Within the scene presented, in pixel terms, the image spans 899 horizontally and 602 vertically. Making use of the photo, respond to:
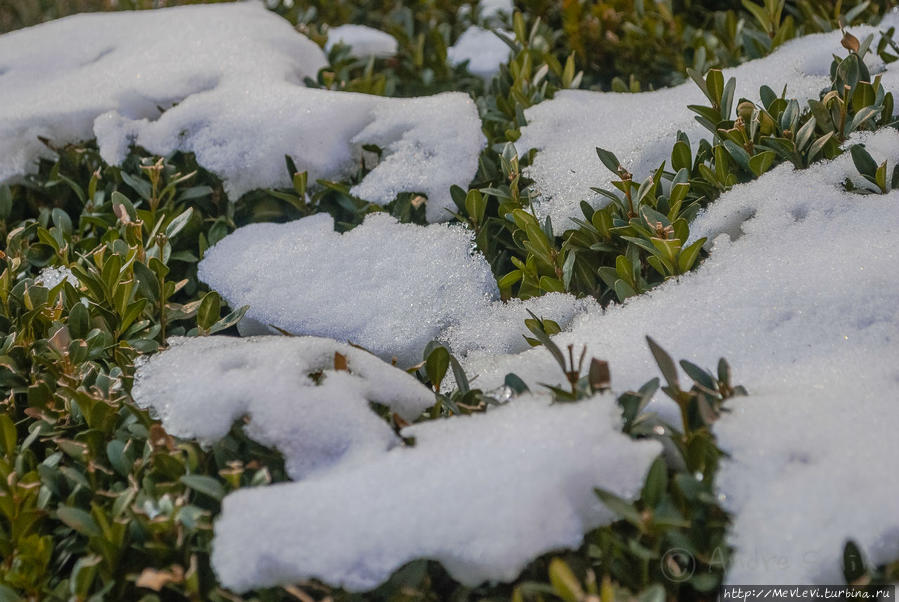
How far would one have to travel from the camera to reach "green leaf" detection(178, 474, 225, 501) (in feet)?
3.94

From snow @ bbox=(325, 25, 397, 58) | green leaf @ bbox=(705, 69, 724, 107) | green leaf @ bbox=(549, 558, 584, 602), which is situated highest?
green leaf @ bbox=(705, 69, 724, 107)

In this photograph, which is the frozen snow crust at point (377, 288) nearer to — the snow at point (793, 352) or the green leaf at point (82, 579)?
the snow at point (793, 352)

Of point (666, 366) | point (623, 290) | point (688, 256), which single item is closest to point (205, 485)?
point (666, 366)

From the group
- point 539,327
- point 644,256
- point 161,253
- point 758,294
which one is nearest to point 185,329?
point 161,253

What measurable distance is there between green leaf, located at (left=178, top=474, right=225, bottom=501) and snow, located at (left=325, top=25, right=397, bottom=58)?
2.10 meters

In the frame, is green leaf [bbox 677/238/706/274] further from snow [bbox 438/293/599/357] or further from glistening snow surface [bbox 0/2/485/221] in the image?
glistening snow surface [bbox 0/2/485/221]

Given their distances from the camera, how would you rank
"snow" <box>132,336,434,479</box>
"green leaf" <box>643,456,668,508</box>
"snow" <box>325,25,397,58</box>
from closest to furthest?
"green leaf" <box>643,456,668,508</box> < "snow" <box>132,336,434,479</box> < "snow" <box>325,25,397,58</box>

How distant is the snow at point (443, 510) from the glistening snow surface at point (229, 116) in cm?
93

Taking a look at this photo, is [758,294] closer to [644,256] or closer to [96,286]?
[644,256]

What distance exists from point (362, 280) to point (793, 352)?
96cm

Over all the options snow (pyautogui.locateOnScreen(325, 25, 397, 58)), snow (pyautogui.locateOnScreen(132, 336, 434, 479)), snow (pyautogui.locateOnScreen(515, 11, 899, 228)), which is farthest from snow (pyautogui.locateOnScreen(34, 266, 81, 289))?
snow (pyautogui.locateOnScreen(325, 25, 397, 58))

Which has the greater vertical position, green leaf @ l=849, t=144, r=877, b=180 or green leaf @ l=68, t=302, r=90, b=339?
green leaf @ l=849, t=144, r=877, b=180

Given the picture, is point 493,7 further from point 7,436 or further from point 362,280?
point 7,436

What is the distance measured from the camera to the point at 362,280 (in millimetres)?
1813
